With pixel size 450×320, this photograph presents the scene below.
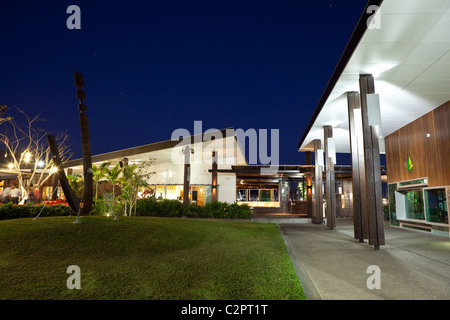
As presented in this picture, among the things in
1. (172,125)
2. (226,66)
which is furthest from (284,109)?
(172,125)

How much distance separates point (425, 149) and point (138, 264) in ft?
36.9

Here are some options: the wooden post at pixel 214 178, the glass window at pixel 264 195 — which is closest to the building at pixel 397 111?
the wooden post at pixel 214 178

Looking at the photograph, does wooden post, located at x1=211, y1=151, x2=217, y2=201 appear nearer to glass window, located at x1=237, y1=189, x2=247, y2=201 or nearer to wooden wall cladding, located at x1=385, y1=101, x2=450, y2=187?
wooden wall cladding, located at x1=385, y1=101, x2=450, y2=187

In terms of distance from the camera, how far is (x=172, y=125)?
91250mm

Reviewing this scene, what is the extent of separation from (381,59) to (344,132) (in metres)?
7.36

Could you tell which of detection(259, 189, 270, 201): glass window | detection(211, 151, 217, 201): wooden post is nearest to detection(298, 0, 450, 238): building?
detection(211, 151, 217, 201): wooden post

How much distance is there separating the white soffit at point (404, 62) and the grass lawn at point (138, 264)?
5.02 metres

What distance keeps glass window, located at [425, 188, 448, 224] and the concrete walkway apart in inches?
118

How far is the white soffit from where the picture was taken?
5.22m

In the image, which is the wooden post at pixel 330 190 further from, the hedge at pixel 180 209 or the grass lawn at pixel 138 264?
the grass lawn at pixel 138 264

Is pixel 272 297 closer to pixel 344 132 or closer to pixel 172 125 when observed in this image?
pixel 344 132

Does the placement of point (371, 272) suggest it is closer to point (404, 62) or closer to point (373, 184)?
point (373, 184)

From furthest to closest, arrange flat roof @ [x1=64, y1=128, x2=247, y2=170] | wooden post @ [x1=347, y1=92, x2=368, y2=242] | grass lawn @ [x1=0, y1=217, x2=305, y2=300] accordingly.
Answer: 1. flat roof @ [x1=64, y1=128, x2=247, y2=170]
2. wooden post @ [x1=347, y1=92, x2=368, y2=242]
3. grass lawn @ [x1=0, y1=217, x2=305, y2=300]

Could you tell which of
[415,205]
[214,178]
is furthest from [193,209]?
[415,205]
